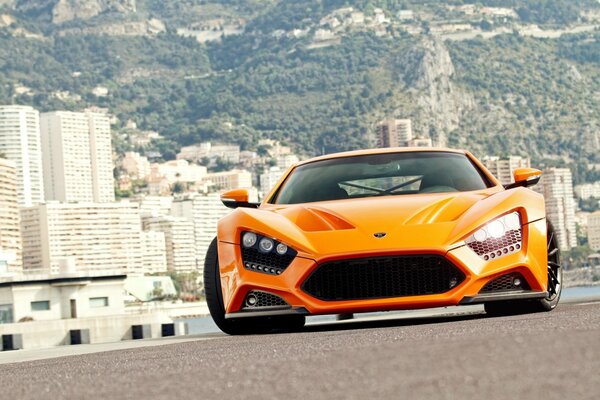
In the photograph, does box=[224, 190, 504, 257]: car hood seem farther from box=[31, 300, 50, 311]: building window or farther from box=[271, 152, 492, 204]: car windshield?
box=[31, 300, 50, 311]: building window

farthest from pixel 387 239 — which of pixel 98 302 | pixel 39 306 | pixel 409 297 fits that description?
pixel 39 306

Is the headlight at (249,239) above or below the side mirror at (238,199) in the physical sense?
below

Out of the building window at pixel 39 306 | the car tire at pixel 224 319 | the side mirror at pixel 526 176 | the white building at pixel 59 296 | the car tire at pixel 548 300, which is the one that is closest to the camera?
the car tire at pixel 548 300

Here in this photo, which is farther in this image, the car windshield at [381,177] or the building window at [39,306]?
the building window at [39,306]

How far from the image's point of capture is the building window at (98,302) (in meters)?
70.0

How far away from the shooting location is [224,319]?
7.61 m

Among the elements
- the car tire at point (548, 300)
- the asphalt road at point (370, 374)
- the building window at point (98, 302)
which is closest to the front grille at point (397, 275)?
the car tire at point (548, 300)

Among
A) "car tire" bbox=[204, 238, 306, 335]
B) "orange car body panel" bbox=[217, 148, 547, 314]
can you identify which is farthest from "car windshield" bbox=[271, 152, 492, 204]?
"car tire" bbox=[204, 238, 306, 335]

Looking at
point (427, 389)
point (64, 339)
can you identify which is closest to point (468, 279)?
point (427, 389)

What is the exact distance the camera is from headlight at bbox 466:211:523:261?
6.88m

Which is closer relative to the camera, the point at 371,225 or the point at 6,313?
the point at 371,225

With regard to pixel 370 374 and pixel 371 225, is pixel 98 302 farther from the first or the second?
pixel 370 374

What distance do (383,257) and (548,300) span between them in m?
1.20

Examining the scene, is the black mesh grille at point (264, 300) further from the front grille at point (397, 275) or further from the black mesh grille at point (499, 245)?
the black mesh grille at point (499, 245)
